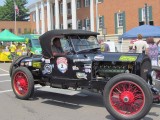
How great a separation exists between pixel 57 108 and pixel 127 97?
1.98m

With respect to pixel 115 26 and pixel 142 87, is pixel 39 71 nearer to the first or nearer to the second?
pixel 142 87

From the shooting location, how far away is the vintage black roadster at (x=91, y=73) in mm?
6391

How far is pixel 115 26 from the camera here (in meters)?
33.6

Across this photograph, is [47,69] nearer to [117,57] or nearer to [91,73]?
[91,73]

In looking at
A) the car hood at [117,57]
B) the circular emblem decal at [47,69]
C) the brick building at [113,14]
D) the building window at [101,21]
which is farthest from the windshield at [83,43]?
the building window at [101,21]

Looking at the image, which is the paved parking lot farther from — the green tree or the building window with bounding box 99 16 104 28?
the green tree

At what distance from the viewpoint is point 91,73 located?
7.34m

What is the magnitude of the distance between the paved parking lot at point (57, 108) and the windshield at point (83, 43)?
3.84 feet

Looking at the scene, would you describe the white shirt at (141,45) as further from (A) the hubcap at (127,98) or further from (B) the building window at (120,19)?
(B) the building window at (120,19)

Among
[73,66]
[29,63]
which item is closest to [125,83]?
[73,66]

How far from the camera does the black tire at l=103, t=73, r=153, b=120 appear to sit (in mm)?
6184

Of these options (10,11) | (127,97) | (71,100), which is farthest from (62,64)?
(10,11)

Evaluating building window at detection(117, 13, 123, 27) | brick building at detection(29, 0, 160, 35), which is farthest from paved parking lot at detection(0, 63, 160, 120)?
building window at detection(117, 13, 123, 27)

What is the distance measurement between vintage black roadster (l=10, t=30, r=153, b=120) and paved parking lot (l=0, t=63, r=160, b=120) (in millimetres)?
395
